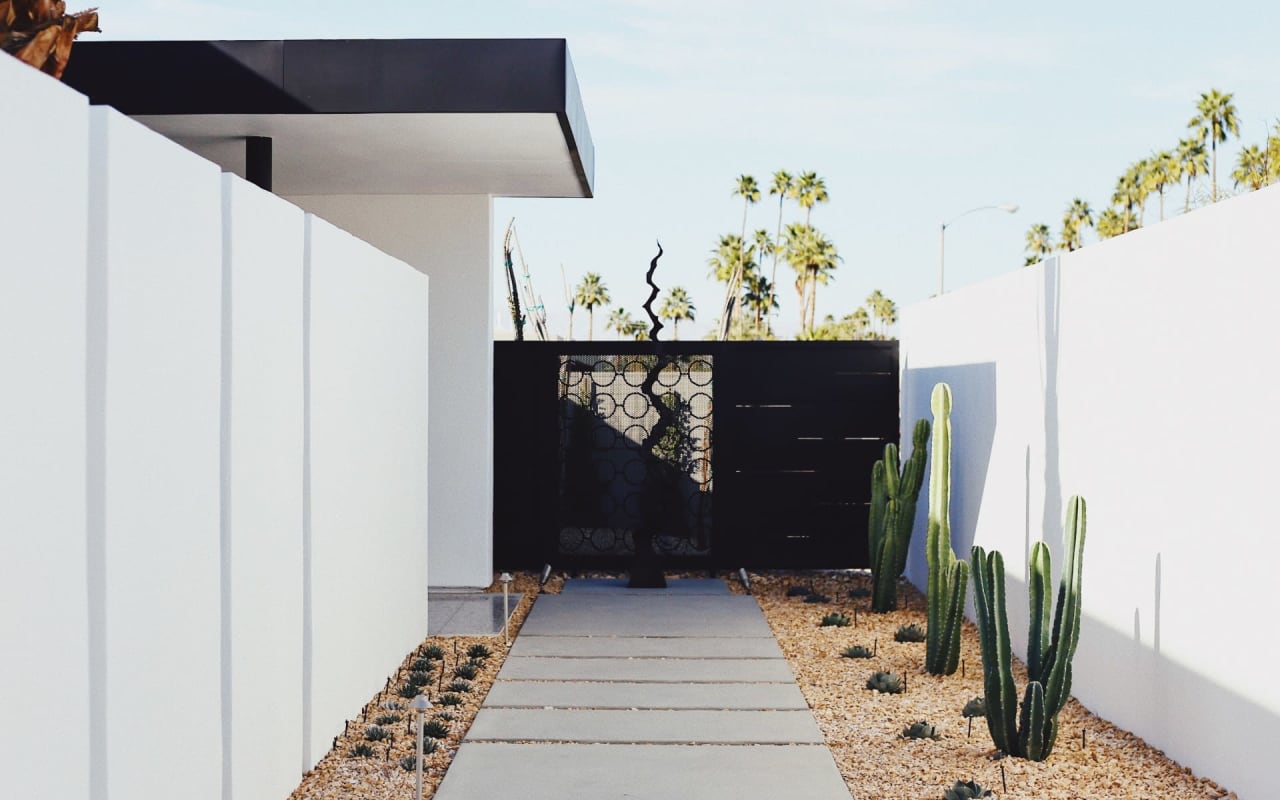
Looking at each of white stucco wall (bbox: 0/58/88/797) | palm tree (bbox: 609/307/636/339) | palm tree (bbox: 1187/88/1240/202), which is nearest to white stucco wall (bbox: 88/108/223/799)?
white stucco wall (bbox: 0/58/88/797)

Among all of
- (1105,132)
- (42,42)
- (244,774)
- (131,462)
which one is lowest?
(244,774)

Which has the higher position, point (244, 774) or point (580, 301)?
point (580, 301)

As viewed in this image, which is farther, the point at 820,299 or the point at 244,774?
the point at 820,299

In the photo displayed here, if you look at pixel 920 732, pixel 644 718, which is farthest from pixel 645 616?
pixel 920 732

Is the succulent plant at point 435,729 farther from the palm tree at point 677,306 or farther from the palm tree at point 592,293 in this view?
the palm tree at point 592,293

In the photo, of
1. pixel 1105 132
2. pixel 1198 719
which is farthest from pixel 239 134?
pixel 1105 132

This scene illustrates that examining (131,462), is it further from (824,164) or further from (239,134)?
(824,164)

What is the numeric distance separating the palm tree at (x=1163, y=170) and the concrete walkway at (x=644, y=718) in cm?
4331

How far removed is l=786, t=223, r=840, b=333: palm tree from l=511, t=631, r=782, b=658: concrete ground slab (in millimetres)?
43514

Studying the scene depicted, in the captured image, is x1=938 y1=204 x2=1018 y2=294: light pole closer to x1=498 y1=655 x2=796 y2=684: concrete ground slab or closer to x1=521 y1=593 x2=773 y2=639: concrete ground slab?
x1=521 y1=593 x2=773 y2=639: concrete ground slab

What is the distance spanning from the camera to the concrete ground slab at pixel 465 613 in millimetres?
8359

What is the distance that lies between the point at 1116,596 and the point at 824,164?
48.8m

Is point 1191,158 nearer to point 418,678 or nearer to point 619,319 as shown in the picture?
point 619,319

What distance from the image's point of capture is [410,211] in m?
10.0
